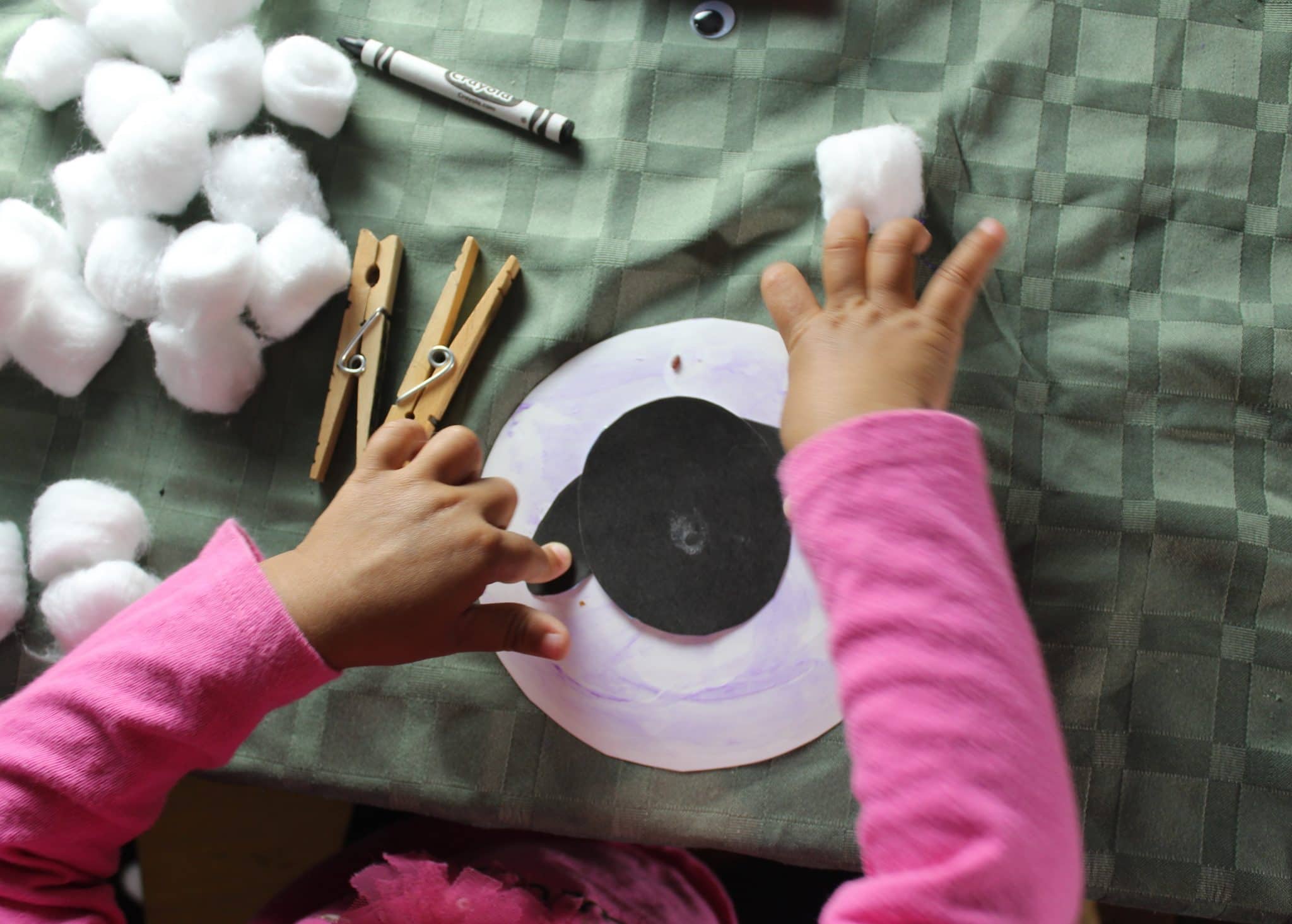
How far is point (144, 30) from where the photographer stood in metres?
0.68

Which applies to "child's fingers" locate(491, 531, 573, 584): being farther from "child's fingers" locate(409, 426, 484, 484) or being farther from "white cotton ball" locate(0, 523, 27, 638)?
"white cotton ball" locate(0, 523, 27, 638)

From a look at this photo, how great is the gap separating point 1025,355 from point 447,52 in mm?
478

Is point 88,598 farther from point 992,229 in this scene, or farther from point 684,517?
point 992,229

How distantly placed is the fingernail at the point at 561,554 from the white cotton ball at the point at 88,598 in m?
0.27

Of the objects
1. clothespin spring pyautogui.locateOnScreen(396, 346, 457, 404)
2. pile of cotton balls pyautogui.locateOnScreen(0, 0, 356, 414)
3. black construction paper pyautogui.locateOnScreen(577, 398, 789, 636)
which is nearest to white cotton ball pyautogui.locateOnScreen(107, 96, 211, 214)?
pile of cotton balls pyautogui.locateOnScreen(0, 0, 356, 414)

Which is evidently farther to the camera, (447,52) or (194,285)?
(447,52)

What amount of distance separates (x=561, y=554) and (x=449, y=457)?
0.10m

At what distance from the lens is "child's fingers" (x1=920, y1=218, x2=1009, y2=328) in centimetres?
55

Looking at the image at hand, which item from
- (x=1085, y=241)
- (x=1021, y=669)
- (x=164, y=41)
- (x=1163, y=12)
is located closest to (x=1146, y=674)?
(x=1021, y=669)

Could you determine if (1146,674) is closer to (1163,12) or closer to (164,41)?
(1163,12)

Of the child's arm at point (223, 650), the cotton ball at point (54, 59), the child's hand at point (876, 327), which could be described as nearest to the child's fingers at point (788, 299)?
the child's hand at point (876, 327)

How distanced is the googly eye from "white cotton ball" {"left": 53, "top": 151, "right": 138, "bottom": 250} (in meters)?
0.42

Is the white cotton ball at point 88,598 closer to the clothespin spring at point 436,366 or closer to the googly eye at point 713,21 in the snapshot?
the clothespin spring at point 436,366

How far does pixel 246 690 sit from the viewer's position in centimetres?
54
